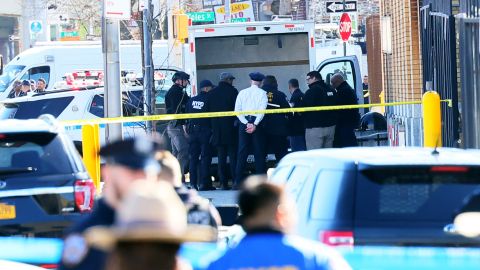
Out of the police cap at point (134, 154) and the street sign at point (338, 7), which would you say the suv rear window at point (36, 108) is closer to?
the street sign at point (338, 7)

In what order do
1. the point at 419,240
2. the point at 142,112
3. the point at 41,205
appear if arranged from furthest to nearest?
the point at 142,112 → the point at 41,205 → the point at 419,240

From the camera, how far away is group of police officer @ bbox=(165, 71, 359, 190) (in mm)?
19469

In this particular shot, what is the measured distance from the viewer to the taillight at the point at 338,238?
738cm

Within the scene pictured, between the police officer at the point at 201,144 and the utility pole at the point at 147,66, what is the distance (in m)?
0.77

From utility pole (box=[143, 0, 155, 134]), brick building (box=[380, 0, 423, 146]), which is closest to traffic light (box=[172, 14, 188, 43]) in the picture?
brick building (box=[380, 0, 423, 146])

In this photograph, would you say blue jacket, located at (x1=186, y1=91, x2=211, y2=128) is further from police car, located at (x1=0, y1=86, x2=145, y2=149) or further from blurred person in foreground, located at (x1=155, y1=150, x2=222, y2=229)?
blurred person in foreground, located at (x1=155, y1=150, x2=222, y2=229)

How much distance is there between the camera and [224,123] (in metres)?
20.0

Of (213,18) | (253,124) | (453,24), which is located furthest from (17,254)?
(213,18)

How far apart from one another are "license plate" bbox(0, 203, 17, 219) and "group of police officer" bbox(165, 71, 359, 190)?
352 inches

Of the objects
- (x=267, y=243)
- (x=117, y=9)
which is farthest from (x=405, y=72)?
(x=267, y=243)

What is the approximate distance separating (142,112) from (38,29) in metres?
30.2

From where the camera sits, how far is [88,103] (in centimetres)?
2227

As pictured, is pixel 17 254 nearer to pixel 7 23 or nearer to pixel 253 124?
pixel 253 124

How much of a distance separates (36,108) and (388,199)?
615 inches
